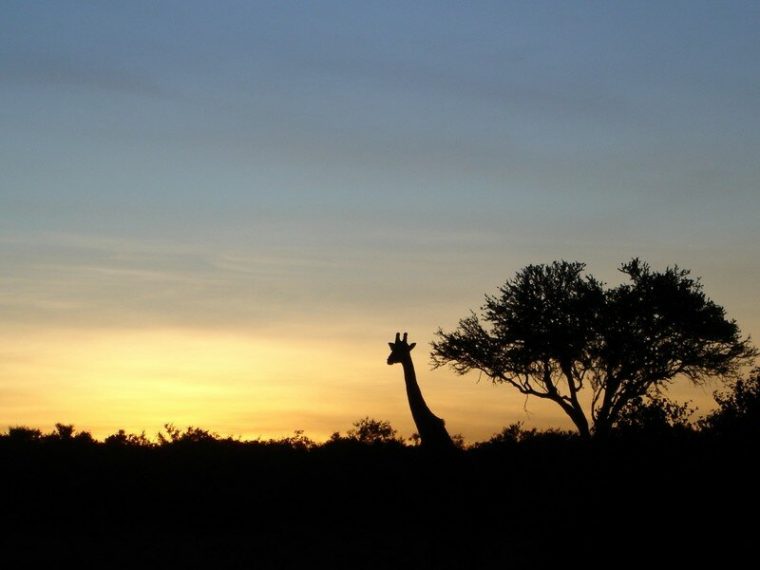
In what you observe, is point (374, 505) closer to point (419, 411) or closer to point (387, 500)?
point (387, 500)

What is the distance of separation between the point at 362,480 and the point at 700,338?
85.1 ft

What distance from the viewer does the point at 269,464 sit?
25.8 meters

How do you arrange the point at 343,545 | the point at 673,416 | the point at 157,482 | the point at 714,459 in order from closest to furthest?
the point at 714,459
the point at 343,545
the point at 673,416
the point at 157,482

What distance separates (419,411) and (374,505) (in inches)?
112

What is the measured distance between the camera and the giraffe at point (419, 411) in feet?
69.6

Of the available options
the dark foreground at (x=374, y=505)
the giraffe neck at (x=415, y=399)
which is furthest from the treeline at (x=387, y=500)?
the giraffe neck at (x=415, y=399)

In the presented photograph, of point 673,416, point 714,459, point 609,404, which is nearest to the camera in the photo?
point 714,459

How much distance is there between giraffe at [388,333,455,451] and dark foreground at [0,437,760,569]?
1.70ft

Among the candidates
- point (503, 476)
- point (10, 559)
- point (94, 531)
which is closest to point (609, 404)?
point (503, 476)

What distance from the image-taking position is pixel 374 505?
23.8 metres

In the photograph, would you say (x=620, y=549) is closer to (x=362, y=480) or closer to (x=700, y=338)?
(x=362, y=480)

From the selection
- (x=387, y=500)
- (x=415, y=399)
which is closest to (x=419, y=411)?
(x=415, y=399)

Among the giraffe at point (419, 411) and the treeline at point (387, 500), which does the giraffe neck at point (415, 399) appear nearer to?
the giraffe at point (419, 411)

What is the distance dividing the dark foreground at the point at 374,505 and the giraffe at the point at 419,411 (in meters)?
0.52
